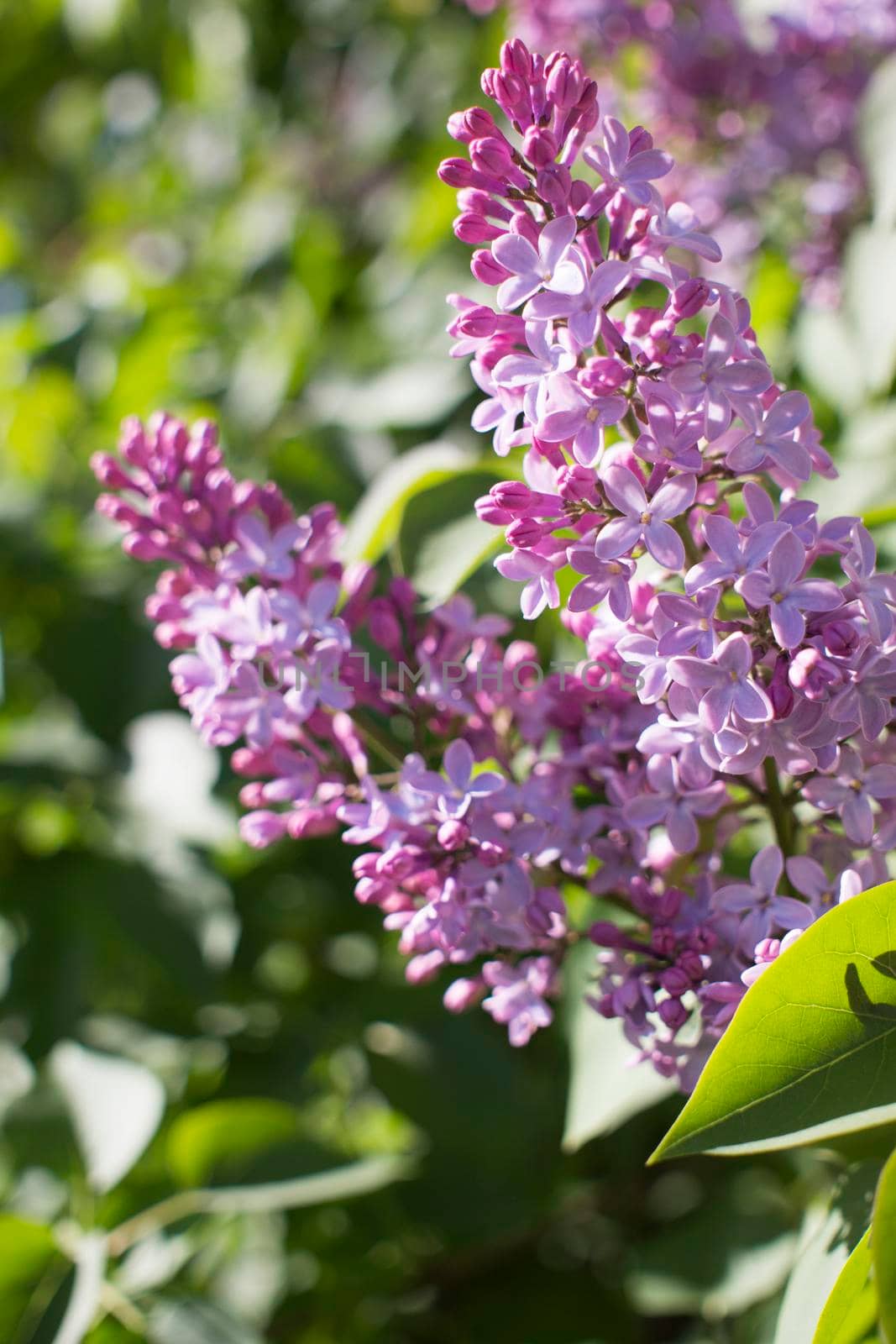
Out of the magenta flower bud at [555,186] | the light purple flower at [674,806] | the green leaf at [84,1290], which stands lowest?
Answer: the green leaf at [84,1290]

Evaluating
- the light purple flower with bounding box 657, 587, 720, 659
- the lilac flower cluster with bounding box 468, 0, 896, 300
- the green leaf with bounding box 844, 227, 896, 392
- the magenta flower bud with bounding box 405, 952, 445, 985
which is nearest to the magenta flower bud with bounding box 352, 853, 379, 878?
the magenta flower bud with bounding box 405, 952, 445, 985

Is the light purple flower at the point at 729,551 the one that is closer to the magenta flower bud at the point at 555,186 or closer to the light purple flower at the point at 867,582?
the light purple flower at the point at 867,582

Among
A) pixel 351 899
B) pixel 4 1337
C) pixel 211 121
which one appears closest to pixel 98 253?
pixel 211 121

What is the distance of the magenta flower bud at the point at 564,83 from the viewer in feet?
3.31


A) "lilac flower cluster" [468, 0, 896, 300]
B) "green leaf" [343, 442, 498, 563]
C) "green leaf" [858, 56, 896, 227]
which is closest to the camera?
"green leaf" [343, 442, 498, 563]

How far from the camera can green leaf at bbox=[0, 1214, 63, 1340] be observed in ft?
5.05

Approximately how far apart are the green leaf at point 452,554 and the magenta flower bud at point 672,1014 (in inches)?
16.5

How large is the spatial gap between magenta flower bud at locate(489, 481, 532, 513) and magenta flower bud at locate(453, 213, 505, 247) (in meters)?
0.21

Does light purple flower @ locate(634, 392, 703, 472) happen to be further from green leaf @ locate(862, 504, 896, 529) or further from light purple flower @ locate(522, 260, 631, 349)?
green leaf @ locate(862, 504, 896, 529)

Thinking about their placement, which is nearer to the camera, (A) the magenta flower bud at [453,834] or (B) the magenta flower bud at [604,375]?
(B) the magenta flower bud at [604,375]

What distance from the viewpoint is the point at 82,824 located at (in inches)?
85.9

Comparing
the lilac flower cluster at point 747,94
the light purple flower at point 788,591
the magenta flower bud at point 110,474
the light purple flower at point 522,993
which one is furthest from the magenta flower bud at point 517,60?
the lilac flower cluster at point 747,94

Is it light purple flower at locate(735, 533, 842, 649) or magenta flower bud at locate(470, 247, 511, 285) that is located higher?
Result: magenta flower bud at locate(470, 247, 511, 285)

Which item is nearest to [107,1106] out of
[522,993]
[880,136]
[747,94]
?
[522,993]
